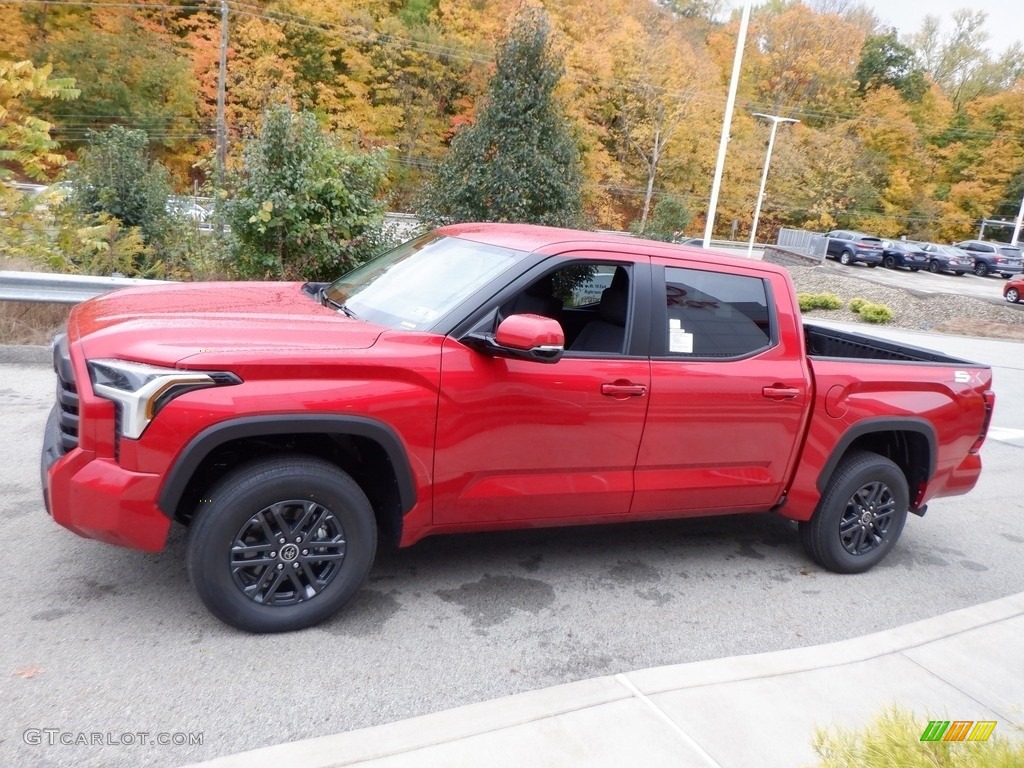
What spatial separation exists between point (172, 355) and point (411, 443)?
105 cm

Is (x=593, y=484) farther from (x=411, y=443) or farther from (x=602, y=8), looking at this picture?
(x=602, y=8)

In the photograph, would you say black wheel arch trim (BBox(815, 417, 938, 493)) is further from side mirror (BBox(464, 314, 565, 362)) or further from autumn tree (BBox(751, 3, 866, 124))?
autumn tree (BBox(751, 3, 866, 124))

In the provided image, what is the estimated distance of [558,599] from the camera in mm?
4305

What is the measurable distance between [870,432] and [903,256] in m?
45.5

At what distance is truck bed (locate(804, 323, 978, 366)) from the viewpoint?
5539 mm

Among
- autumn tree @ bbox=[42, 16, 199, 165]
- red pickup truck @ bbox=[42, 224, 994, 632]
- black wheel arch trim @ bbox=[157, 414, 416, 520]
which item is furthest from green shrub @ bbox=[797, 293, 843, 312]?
autumn tree @ bbox=[42, 16, 199, 165]

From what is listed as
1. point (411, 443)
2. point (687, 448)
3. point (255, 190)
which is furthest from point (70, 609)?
point (255, 190)

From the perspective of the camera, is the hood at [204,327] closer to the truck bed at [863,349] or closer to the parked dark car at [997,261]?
the truck bed at [863,349]

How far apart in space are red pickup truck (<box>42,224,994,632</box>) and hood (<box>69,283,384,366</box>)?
2 centimetres

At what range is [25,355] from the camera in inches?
302

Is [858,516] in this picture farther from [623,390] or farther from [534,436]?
[534,436]

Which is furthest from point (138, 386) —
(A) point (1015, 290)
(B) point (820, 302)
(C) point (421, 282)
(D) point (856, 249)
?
(D) point (856, 249)

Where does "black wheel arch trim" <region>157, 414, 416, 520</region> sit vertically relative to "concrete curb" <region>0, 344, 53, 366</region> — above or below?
above

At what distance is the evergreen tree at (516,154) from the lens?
44.5 feet
